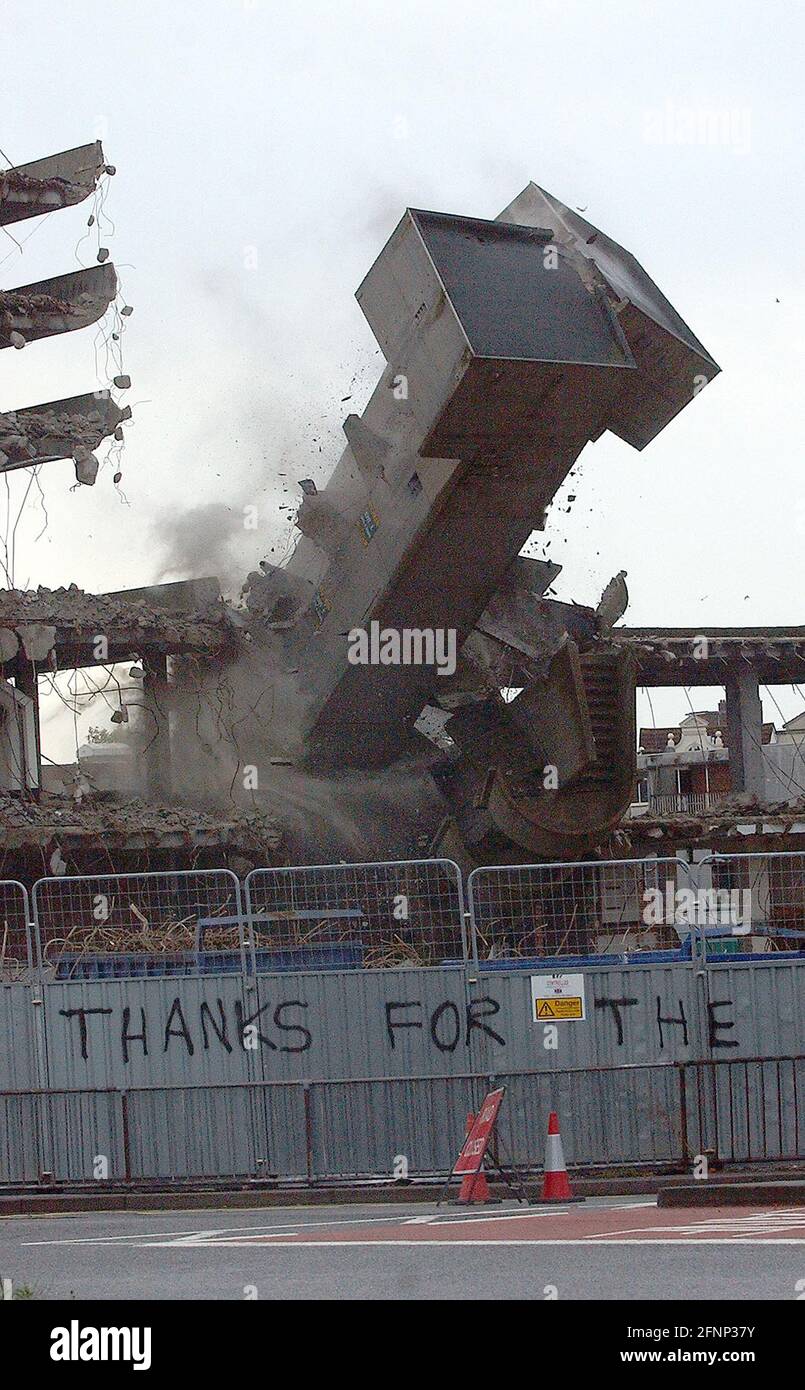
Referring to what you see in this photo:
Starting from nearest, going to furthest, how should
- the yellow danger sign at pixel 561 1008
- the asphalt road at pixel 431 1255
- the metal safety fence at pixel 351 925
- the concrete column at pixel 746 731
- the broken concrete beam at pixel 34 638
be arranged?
the asphalt road at pixel 431 1255, the yellow danger sign at pixel 561 1008, the metal safety fence at pixel 351 925, the broken concrete beam at pixel 34 638, the concrete column at pixel 746 731

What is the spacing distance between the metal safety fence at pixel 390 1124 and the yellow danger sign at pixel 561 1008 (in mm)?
606

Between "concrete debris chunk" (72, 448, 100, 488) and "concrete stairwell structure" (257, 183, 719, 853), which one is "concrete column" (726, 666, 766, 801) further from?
"concrete debris chunk" (72, 448, 100, 488)

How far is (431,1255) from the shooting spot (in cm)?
931

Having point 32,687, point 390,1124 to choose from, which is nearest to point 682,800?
point 32,687

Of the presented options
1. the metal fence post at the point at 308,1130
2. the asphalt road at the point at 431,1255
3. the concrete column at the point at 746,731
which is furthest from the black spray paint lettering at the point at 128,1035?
the concrete column at the point at 746,731

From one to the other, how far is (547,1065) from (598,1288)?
6937mm

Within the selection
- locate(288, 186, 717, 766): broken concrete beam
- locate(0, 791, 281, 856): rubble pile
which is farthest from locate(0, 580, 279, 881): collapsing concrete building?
locate(288, 186, 717, 766): broken concrete beam

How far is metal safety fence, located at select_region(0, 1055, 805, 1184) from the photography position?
45.5ft

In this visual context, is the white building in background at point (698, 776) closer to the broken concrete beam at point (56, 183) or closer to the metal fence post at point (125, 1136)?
the broken concrete beam at point (56, 183)

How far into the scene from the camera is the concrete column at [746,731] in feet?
117

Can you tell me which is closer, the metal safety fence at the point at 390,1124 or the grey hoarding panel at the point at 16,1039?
the metal safety fence at the point at 390,1124

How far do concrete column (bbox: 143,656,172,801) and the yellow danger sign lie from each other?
12837 mm
